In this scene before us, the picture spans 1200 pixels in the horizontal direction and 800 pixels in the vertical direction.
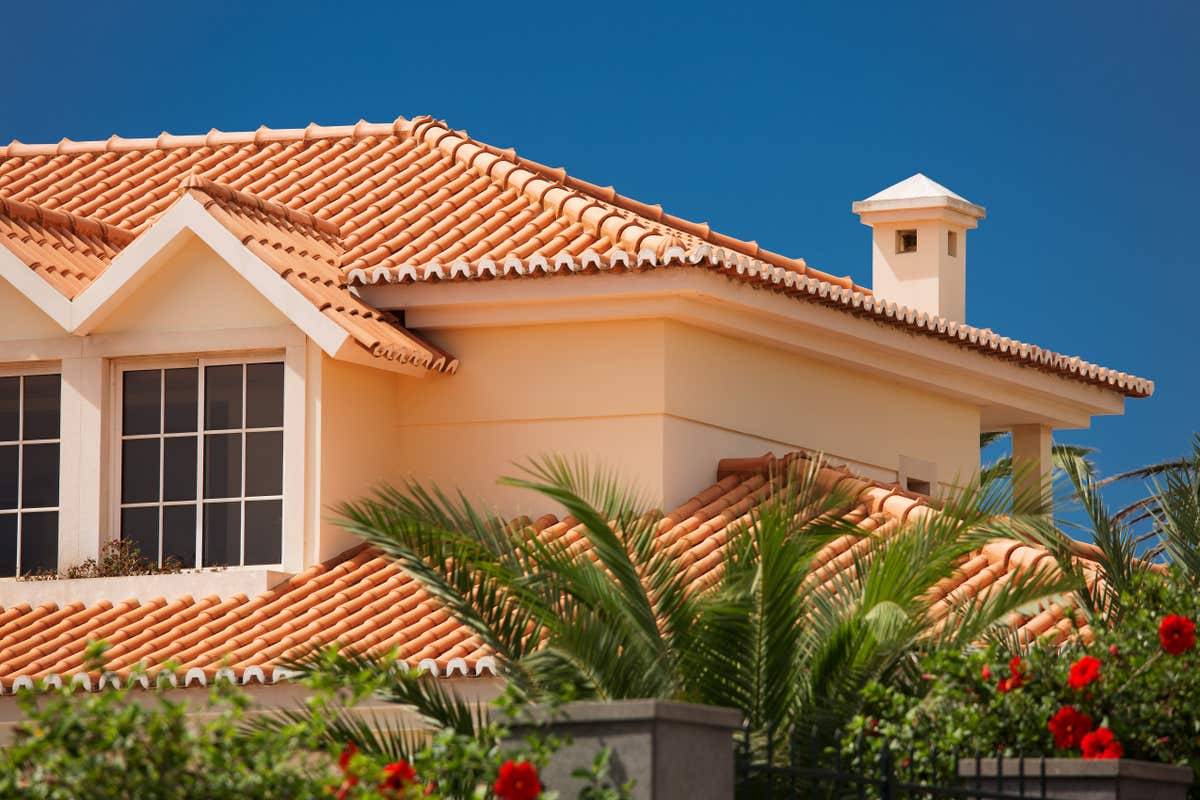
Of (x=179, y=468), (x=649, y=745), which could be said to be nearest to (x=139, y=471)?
(x=179, y=468)

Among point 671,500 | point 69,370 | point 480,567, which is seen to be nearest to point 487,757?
point 480,567

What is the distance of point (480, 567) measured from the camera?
37.0 ft

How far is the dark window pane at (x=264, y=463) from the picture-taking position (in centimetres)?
1716

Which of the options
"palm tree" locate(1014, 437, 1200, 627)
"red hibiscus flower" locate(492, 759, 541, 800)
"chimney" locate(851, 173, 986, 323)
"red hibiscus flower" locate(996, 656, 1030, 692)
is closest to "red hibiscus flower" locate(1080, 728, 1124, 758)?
"red hibiscus flower" locate(996, 656, 1030, 692)

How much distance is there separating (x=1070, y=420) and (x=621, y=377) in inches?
271

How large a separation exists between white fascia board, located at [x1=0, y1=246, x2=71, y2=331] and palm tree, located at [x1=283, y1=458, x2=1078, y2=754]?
263 inches

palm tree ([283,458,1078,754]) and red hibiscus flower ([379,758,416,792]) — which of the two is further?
palm tree ([283,458,1078,754])

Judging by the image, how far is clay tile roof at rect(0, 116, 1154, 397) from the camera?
17.1 m

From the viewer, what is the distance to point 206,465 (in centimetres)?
1733

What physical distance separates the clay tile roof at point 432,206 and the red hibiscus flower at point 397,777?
8798 millimetres

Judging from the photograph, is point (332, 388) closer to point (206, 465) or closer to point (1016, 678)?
point (206, 465)

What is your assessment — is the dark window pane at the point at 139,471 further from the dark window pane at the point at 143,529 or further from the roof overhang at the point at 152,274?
the roof overhang at the point at 152,274

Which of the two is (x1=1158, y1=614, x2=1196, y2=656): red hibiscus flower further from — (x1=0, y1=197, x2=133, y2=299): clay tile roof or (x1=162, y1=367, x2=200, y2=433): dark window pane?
(x1=0, y1=197, x2=133, y2=299): clay tile roof

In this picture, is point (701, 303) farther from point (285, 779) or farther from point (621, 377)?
point (285, 779)
